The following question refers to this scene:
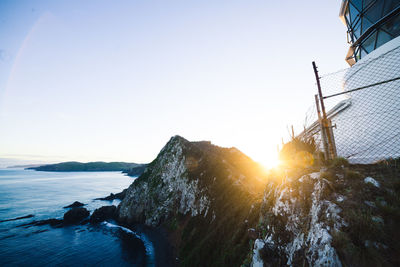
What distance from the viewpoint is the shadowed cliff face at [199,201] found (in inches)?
717

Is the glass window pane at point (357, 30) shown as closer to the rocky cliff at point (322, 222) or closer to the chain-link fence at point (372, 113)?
the chain-link fence at point (372, 113)

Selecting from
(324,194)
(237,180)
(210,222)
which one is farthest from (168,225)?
(324,194)

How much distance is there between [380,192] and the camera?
469 cm

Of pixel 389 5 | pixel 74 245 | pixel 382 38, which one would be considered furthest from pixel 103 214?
pixel 389 5

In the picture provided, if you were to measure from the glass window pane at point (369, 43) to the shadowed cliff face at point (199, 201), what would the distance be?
15827 millimetres

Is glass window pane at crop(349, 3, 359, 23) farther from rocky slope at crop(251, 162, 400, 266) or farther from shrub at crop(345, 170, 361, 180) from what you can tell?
shrub at crop(345, 170, 361, 180)

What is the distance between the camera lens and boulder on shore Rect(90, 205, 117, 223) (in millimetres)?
39219

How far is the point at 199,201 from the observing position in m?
26.8

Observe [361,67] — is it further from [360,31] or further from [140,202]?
[140,202]

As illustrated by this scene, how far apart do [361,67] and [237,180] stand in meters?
20.8

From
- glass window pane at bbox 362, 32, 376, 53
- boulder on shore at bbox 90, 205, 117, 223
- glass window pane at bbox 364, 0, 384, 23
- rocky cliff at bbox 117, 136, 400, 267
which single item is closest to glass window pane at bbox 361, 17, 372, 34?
glass window pane at bbox 364, 0, 384, 23

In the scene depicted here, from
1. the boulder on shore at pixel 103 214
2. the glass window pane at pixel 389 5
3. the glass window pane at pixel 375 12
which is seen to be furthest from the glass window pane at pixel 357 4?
the boulder on shore at pixel 103 214

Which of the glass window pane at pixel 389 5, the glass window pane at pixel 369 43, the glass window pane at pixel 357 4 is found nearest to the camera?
the glass window pane at pixel 389 5

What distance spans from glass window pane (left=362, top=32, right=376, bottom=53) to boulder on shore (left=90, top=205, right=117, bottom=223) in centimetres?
5464
